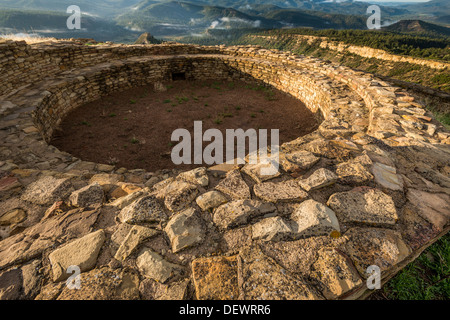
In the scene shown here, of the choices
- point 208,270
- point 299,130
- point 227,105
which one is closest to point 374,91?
point 299,130

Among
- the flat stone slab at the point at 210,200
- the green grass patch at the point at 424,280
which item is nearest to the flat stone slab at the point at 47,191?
the flat stone slab at the point at 210,200

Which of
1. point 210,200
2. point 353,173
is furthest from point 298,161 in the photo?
point 210,200

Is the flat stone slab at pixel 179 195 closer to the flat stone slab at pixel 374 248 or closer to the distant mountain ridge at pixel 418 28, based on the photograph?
the flat stone slab at pixel 374 248

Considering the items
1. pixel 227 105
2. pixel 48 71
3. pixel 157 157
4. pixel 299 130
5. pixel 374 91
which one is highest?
pixel 48 71

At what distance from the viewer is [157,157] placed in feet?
16.5

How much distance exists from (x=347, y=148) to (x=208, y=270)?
2.68 meters

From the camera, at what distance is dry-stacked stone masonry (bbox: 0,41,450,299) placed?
5.16 ft

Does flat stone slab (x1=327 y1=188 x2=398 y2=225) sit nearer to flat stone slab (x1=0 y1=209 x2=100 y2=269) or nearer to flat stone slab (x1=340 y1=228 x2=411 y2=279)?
flat stone slab (x1=340 y1=228 x2=411 y2=279)

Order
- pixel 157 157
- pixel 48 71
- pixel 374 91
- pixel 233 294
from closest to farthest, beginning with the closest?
pixel 233 294 < pixel 157 157 < pixel 374 91 < pixel 48 71

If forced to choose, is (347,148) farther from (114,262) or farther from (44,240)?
(44,240)

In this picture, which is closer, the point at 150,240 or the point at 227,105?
the point at 150,240

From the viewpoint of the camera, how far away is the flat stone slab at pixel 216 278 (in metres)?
1.49

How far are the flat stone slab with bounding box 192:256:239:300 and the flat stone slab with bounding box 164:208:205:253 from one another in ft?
0.61

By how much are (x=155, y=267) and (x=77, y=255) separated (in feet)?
2.24
